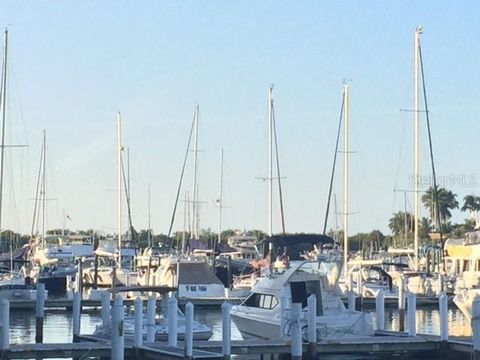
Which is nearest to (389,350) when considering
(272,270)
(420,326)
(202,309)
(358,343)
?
(358,343)

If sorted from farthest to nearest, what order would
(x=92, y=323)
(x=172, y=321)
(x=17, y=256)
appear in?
(x=17, y=256)
(x=92, y=323)
(x=172, y=321)

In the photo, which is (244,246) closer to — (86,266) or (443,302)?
(86,266)

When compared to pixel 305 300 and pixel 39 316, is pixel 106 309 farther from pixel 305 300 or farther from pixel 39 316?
pixel 305 300

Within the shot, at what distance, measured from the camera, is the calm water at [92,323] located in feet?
127

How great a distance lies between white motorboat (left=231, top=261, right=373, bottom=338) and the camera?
28938 millimetres

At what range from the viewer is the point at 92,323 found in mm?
44875

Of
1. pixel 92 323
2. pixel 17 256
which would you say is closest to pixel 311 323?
pixel 92 323

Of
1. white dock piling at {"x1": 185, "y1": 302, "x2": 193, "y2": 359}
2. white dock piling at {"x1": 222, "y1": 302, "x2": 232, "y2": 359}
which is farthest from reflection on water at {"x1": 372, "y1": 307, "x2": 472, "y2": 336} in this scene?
white dock piling at {"x1": 185, "y1": 302, "x2": 193, "y2": 359}

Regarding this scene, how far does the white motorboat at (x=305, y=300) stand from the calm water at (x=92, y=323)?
612cm

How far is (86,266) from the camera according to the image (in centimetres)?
8312

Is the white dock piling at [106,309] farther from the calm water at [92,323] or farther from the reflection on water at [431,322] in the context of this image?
the reflection on water at [431,322]

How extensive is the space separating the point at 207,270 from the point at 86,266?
2870 cm

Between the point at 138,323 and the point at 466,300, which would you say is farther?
the point at 466,300

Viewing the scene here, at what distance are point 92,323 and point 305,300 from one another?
17489 mm
